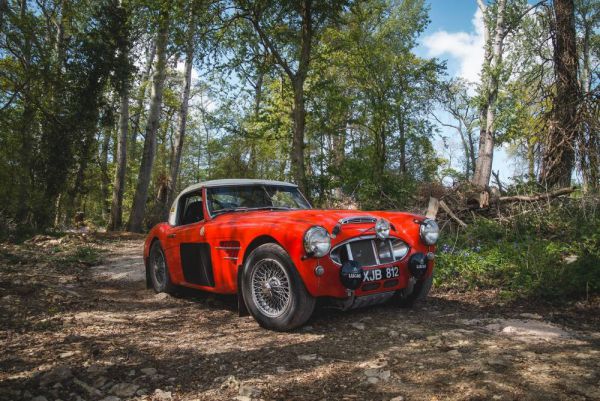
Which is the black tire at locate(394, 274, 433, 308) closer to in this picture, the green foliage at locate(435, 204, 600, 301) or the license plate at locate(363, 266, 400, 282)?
the license plate at locate(363, 266, 400, 282)

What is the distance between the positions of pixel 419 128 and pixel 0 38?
630 inches

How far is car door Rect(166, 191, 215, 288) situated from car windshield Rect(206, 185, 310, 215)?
203 mm

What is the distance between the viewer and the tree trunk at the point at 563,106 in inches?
312

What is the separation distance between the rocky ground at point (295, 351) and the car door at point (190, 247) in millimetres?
410

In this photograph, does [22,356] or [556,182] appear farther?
[556,182]

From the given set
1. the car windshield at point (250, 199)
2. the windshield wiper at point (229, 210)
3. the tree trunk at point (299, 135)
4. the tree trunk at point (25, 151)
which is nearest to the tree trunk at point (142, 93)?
the tree trunk at point (25, 151)

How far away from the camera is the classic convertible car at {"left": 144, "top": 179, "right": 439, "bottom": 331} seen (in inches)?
157

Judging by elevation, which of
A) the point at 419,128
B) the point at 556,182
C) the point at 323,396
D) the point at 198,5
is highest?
the point at 198,5

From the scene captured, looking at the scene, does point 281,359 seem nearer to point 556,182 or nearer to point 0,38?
point 556,182

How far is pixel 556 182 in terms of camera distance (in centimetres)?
812

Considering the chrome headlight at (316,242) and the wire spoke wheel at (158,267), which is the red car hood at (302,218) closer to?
the chrome headlight at (316,242)

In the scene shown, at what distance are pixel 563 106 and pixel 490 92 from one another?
10.5m

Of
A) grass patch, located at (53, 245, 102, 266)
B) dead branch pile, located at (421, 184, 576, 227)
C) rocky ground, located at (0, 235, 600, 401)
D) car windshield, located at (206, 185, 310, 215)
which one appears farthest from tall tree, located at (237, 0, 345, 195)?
rocky ground, located at (0, 235, 600, 401)

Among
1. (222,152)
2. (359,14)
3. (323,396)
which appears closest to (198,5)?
(359,14)
